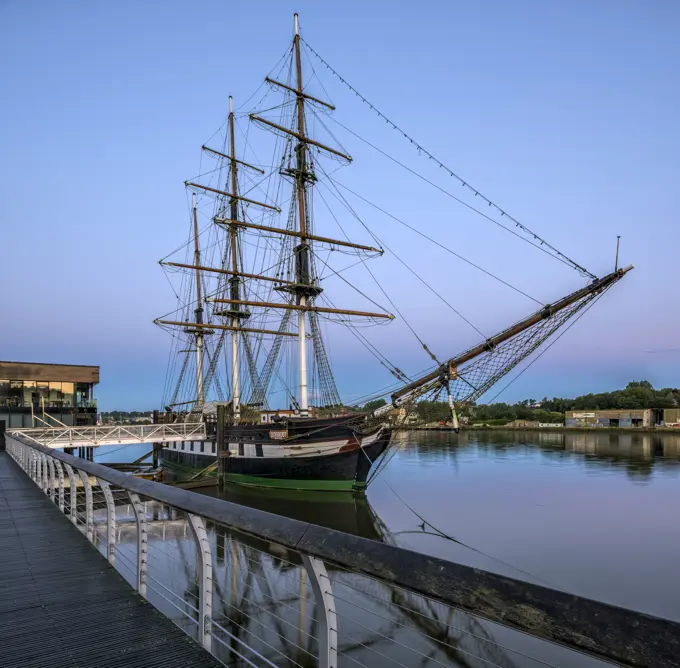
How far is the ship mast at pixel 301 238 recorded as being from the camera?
1126 inches

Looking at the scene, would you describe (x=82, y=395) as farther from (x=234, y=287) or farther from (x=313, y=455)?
(x=313, y=455)

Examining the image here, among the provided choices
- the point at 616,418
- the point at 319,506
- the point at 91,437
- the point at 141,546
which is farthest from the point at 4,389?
the point at 616,418

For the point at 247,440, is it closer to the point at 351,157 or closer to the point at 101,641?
the point at 351,157

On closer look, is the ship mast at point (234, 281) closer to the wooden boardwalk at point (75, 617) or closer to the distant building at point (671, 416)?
the wooden boardwalk at point (75, 617)

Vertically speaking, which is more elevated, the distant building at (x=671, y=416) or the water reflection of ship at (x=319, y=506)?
the water reflection of ship at (x=319, y=506)

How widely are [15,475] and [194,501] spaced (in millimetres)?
13146

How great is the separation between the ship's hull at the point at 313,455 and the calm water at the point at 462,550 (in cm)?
89

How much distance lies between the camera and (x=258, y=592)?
37.0ft

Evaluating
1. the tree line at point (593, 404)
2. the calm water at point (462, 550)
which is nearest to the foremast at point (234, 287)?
the calm water at point (462, 550)

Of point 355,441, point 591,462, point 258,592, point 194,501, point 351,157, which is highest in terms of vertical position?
point 351,157

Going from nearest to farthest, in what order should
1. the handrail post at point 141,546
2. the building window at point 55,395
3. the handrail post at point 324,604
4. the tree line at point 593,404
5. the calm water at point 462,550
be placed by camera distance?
the handrail post at point 324,604, the handrail post at point 141,546, the calm water at point 462,550, the building window at point 55,395, the tree line at point 593,404

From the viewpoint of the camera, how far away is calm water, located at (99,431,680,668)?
30.1 feet

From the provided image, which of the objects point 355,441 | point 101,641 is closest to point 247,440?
point 355,441

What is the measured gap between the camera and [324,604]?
7.75ft
